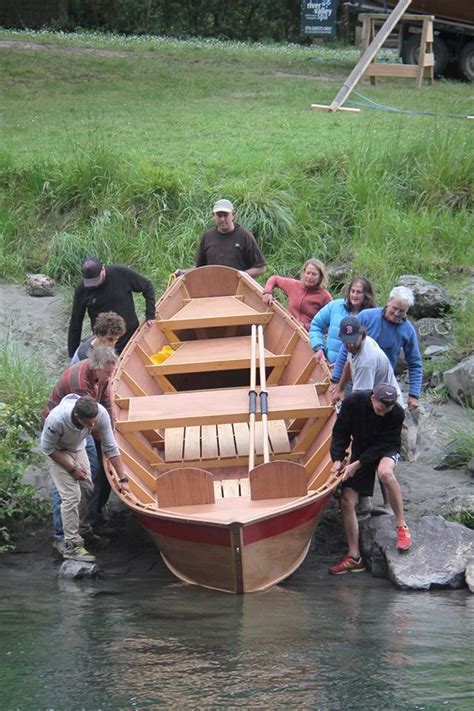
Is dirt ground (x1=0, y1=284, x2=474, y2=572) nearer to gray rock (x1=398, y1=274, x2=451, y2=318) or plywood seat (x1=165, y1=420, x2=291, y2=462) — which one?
plywood seat (x1=165, y1=420, x2=291, y2=462)

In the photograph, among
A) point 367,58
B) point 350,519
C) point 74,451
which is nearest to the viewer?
point 74,451

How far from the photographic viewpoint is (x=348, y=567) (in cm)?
837

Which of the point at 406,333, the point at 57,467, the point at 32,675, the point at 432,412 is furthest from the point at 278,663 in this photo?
the point at 432,412

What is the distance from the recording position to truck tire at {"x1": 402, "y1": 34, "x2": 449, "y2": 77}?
2152 centimetres

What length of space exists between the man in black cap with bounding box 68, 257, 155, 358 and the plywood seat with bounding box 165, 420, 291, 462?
108cm

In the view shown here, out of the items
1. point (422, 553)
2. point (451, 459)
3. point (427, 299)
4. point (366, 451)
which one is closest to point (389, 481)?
point (366, 451)

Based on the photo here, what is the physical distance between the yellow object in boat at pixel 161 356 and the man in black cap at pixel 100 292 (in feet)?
2.38

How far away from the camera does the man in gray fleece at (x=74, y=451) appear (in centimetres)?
757

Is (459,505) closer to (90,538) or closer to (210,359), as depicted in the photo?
(210,359)

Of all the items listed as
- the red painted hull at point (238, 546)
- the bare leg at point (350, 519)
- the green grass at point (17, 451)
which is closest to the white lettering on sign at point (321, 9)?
the green grass at point (17, 451)

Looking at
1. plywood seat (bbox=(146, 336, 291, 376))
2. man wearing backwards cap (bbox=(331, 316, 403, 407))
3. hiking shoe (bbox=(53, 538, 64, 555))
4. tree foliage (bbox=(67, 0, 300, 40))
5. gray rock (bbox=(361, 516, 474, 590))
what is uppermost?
tree foliage (bbox=(67, 0, 300, 40))

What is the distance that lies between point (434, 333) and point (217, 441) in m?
3.49

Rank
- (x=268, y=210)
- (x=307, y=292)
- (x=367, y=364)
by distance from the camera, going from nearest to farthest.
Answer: (x=367, y=364), (x=307, y=292), (x=268, y=210)

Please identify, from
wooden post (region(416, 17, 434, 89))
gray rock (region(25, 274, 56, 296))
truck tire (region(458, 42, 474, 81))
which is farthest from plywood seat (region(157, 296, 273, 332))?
truck tire (region(458, 42, 474, 81))
